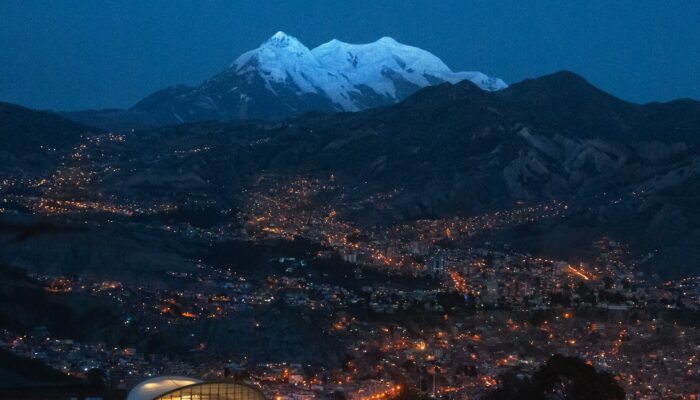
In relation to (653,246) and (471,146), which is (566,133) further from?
(653,246)

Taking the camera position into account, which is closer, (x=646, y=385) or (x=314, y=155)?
(x=646, y=385)

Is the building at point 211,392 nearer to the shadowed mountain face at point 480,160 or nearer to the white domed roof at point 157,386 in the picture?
the white domed roof at point 157,386

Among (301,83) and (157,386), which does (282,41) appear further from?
(157,386)

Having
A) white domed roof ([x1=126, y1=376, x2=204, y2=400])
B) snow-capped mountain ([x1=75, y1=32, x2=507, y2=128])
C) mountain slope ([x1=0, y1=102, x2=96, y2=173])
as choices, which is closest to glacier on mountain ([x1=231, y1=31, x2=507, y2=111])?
snow-capped mountain ([x1=75, y1=32, x2=507, y2=128])

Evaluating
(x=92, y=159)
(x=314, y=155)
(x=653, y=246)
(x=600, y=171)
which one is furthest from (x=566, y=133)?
(x=92, y=159)

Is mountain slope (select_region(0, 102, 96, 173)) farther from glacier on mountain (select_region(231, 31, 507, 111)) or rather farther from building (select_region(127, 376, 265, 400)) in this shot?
building (select_region(127, 376, 265, 400))
